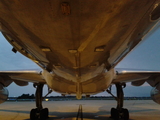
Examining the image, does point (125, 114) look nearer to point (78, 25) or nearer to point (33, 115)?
point (33, 115)

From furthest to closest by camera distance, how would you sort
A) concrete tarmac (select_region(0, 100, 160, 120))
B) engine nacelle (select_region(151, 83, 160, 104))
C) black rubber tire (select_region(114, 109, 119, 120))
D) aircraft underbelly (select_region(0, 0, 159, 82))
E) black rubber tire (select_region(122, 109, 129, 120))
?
concrete tarmac (select_region(0, 100, 160, 120)) → black rubber tire (select_region(114, 109, 119, 120)) → black rubber tire (select_region(122, 109, 129, 120)) → engine nacelle (select_region(151, 83, 160, 104)) → aircraft underbelly (select_region(0, 0, 159, 82))

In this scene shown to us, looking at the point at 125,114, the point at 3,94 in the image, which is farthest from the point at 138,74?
the point at 3,94

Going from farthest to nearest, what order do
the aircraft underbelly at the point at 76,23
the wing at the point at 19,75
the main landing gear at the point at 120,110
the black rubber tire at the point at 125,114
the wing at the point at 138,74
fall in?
the main landing gear at the point at 120,110 < the black rubber tire at the point at 125,114 < the wing at the point at 19,75 < the wing at the point at 138,74 < the aircraft underbelly at the point at 76,23

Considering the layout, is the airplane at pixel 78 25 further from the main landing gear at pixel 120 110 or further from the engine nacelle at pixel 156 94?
the main landing gear at pixel 120 110

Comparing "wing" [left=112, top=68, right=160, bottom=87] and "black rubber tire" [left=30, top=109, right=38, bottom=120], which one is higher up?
"wing" [left=112, top=68, right=160, bottom=87]

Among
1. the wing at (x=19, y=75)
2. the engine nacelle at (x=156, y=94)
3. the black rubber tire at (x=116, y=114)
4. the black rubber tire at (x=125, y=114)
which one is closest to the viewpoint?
the engine nacelle at (x=156, y=94)

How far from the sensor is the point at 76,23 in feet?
6.48

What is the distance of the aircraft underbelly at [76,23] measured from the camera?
172 cm

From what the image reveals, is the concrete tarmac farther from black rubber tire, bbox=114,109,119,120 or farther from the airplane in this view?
the airplane

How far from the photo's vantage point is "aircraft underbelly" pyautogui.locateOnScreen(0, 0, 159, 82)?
5.66 ft

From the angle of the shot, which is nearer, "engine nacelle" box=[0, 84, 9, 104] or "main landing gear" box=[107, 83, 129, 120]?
"engine nacelle" box=[0, 84, 9, 104]

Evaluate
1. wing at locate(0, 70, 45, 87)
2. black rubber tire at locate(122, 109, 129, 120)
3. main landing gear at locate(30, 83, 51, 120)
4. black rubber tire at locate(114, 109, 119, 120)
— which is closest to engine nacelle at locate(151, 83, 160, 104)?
black rubber tire at locate(122, 109, 129, 120)

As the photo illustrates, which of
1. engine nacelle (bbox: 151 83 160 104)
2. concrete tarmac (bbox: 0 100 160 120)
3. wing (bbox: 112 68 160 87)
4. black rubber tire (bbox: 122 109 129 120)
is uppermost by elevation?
wing (bbox: 112 68 160 87)

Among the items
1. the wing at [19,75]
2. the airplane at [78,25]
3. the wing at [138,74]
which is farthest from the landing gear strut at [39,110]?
the airplane at [78,25]
